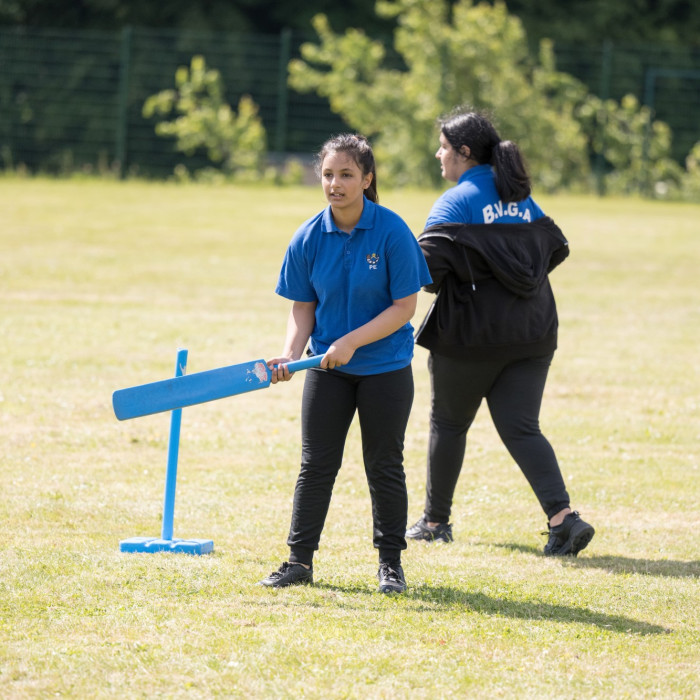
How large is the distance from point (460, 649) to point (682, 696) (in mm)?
739

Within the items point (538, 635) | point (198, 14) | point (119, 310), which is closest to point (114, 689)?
point (538, 635)

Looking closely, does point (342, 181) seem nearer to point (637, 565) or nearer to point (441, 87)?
point (637, 565)

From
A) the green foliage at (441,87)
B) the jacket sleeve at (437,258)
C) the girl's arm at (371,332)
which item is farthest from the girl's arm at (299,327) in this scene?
the green foliage at (441,87)

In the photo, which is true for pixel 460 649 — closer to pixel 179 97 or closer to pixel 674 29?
pixel 179 97

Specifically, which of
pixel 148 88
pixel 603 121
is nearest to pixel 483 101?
pixel 603 121

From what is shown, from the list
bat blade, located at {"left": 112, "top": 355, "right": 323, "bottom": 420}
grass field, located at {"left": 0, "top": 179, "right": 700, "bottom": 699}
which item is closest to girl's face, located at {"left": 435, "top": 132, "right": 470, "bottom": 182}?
bat blade, located at {"left": 112, "top": 355, "right": 323, "bottom": 420}

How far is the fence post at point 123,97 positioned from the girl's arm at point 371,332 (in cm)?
2217

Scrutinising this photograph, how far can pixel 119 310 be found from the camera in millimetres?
12469

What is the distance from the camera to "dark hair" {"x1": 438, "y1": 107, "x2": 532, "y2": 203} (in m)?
5.46

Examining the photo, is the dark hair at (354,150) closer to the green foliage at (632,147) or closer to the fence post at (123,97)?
the fence post at (123,97)

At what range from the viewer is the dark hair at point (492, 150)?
5461mm

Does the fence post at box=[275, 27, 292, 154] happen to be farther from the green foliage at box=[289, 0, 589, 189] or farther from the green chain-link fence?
the green foliage at box=[289, 0, 589, 189]

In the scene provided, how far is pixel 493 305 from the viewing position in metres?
5.46

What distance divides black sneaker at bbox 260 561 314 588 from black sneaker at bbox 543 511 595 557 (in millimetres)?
1276
